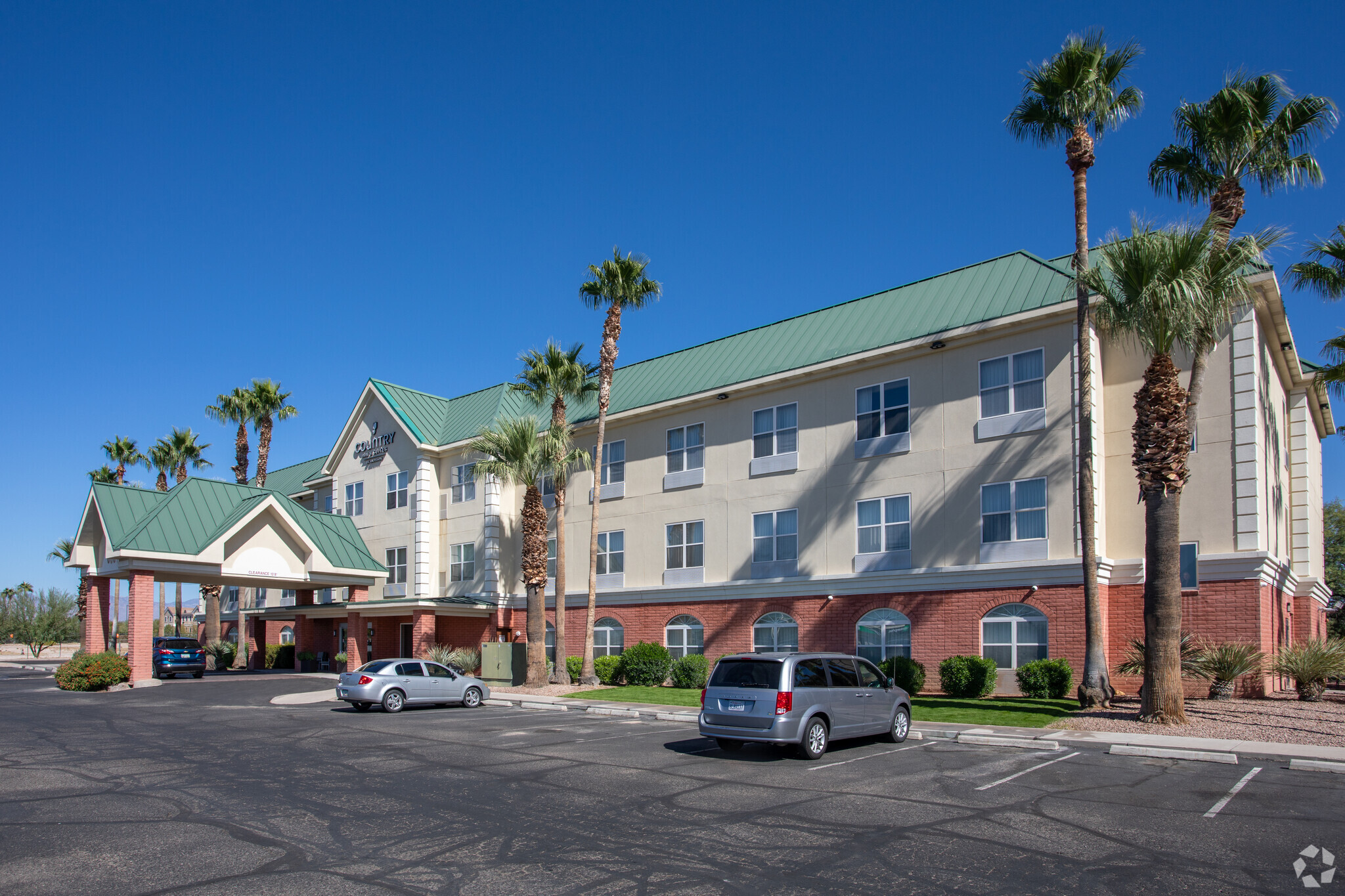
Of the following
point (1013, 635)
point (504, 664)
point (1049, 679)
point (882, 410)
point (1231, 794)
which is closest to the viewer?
point (1231, 794)

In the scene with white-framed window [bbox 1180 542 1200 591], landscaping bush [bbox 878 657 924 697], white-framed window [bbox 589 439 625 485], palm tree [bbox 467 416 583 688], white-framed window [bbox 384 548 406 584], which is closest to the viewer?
white-framed window [bbox 1180 542 1200 591]

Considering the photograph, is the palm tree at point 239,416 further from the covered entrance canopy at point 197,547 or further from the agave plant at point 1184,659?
the agave plant at point 1184,659

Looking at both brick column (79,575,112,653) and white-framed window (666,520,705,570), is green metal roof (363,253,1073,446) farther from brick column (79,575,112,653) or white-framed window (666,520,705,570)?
brick column (79,575,112,653)

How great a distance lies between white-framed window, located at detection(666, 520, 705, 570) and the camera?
33.5 meters

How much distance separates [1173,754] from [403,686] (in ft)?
57.3

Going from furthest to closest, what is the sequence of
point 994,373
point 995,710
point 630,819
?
point 994,373
point 995,710
point 630,819

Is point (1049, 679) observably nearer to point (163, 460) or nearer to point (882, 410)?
point (882, 410)

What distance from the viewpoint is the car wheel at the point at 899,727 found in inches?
668

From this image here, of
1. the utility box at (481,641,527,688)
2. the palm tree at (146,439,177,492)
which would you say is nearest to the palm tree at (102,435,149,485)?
the palm tree at (146,439,177,492)

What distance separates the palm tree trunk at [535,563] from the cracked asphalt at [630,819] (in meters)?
15.5

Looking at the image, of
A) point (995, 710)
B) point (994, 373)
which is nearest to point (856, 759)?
point (995, 710)

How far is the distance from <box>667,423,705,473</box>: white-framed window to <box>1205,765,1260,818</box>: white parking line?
21.8 m

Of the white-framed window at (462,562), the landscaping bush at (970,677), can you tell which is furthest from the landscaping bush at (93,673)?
the landscaping bush at (970,677)

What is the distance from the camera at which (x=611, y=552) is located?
36.5 m
